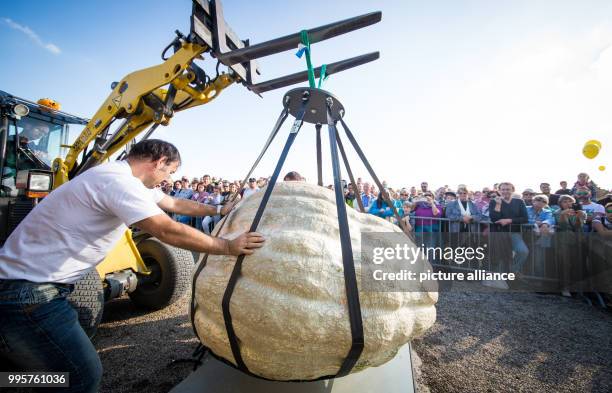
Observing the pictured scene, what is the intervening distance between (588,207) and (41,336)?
27.4 ft

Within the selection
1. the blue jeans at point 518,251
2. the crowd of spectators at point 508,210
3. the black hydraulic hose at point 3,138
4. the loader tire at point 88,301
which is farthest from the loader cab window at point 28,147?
the blue jeans at point 518,251

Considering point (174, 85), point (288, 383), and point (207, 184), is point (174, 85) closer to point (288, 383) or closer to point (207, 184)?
point (288, 383)

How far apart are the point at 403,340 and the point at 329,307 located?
1.74 ft

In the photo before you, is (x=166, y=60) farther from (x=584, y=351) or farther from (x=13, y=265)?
(x=584, y=351)

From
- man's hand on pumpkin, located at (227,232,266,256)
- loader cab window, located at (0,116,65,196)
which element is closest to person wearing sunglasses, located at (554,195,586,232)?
man's hand on pumpkin, located at (227,232,266,256)

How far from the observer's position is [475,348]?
341 centimetres

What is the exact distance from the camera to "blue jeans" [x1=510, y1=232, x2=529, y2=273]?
5992 millimetres

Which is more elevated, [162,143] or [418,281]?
[162,143]

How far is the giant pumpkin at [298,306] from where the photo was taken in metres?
1.46

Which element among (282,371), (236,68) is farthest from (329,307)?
(236,68)

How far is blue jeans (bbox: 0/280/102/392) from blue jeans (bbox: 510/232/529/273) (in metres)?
6.85

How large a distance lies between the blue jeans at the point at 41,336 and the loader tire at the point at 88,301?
0.98 m

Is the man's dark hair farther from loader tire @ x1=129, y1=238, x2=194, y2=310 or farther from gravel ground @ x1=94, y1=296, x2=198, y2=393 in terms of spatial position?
loader tire @ x1=129, y1=238, x2=194, y2=310

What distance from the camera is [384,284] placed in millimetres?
1599
